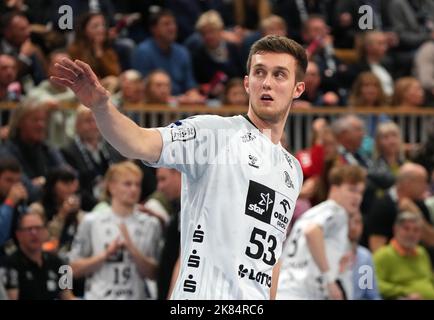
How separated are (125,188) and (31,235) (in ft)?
2.89

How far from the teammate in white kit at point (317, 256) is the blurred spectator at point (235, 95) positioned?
3.09 m

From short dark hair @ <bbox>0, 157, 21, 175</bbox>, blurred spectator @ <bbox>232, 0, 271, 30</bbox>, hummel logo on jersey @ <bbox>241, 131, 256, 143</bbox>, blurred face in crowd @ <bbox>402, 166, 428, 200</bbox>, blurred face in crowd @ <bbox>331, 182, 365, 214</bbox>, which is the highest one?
blurred spectator @ <bbox>232, 0, 271, 30</bbox>

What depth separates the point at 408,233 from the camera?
11.6 meters

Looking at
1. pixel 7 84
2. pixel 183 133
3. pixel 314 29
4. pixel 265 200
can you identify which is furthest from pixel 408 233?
pixel 183 133

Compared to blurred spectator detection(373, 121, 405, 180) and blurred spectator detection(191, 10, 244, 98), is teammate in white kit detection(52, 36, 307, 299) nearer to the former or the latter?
blurred spectator detection(373, 121, 405, 180)

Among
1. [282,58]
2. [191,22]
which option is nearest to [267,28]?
[191,22]

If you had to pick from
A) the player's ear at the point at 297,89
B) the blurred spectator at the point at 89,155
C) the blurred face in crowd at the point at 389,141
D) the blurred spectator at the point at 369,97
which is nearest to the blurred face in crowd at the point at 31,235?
the blurred spectator at the point at 89,155

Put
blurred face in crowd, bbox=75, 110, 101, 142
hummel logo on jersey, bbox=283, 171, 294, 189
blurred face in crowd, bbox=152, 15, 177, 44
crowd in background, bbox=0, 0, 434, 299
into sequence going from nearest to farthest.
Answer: hummel logo on jersey, bbox=283, 171, 294, 189, crowd in background, bbox=0, 0, 434, 299, blurred face in crowd, bbox=75, 110, 101, 142, blurred face in crowd, bbox=152, 15, 177, 44

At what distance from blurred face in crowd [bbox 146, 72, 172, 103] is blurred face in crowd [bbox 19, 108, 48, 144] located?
1779 mm

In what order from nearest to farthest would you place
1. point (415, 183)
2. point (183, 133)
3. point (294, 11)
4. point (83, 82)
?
point (83, 82) < point (183, 133) < point (415, 183) < point (294, 11)

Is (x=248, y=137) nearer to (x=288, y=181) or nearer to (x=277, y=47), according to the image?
(x=288, y=181)

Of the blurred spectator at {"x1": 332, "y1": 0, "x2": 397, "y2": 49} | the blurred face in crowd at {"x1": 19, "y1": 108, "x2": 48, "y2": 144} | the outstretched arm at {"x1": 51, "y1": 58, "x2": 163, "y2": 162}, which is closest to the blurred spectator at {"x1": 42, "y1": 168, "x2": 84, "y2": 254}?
the blurred face in crowd at {"x1": 19, "y1": 108, "x2": 48, "y2": 144}

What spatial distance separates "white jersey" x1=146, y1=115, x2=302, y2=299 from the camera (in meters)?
5.98

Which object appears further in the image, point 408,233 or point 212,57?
point 212,57
